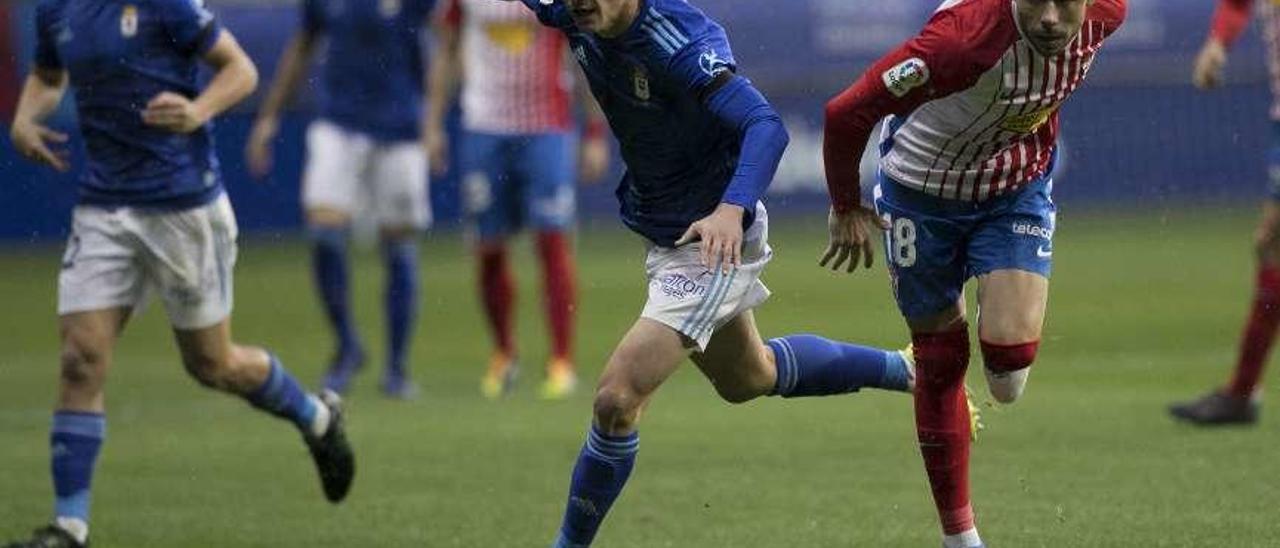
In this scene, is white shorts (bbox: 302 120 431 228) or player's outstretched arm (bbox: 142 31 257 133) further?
white shorts (bbox: 302 120 431 228)

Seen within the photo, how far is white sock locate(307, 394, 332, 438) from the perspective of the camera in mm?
9102

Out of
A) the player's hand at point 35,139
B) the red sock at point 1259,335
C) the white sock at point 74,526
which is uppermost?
the player's hand at point 35,139

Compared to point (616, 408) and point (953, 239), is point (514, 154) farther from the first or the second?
point (616, 408)

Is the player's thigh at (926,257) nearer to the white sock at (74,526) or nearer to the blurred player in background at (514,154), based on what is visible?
the white sock at (74,526)

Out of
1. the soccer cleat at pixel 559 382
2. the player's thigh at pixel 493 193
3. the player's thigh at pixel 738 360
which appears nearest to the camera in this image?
the player's thigh at pixel 738 360

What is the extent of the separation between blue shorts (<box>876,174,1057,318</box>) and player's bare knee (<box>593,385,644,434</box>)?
3.18 ft

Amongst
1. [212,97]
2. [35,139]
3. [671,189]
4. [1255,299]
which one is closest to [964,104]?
[671,189]

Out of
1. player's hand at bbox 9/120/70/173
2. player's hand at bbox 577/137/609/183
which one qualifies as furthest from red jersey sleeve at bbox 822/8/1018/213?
player's hand at bbox 577/137/609/183

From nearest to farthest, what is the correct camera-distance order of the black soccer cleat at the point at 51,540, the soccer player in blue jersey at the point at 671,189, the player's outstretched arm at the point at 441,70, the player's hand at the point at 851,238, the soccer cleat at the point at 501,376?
the soccer player in blue jersey at the point at 671,189 → the player's hand at the point at 851,238 → the black soccer cleat at the point at 51,540 → the soccer cleat at the point at 501,376 → the player's outstretched arm at the point at 441,70

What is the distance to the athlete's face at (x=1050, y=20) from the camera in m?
6.65

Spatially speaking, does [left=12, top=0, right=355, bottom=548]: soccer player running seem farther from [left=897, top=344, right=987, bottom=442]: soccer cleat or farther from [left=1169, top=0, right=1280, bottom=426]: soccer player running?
[left=1169, top=0, right=1280, bottom=426]: soccer player running

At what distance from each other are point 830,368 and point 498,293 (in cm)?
576

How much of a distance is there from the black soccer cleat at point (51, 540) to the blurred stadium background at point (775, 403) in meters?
0.38

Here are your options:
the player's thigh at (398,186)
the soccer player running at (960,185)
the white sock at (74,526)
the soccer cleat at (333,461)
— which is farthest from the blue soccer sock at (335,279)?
the soccer player running at (960,185)
